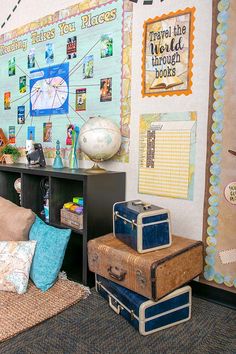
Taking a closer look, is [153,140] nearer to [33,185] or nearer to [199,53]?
[199,53]

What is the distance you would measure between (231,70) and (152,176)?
28.2 inches

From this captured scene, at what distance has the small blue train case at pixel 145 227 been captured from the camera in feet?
4.73

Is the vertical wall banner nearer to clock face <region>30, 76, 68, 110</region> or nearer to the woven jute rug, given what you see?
clock face <region>30, 76, 68, 110</region>

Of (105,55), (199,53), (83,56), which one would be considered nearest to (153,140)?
(199,53)

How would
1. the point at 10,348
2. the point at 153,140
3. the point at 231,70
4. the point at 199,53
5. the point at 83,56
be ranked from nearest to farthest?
the point at 10,348
the point at 231,70
the point at 199,53
the point at 153,140
the point at 83,56

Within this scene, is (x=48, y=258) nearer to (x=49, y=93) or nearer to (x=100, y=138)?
(x=100, y=138)

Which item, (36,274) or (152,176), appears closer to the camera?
(36,274)

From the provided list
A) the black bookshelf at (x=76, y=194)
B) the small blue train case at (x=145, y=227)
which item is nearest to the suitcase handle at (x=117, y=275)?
the small blue train case at (x=145, y=227)

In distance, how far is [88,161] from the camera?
2180 millimetres

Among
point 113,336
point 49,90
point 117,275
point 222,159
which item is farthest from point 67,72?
point 113,336

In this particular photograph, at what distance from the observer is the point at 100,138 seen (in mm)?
1795

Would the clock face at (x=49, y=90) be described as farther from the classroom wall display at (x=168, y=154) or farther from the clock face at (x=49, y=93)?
the classroom wall display at (x=168, y=154)

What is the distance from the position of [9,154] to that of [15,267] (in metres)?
1.19

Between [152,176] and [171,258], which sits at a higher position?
[152,176]
